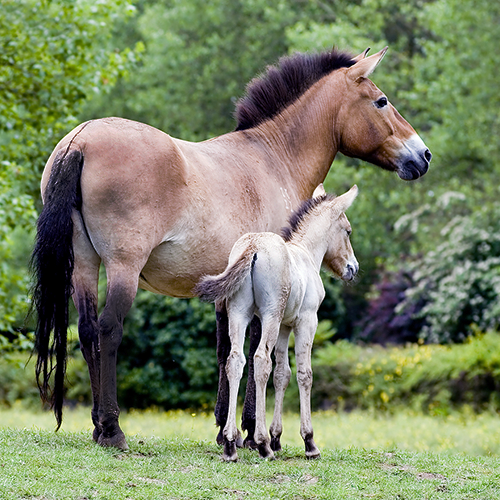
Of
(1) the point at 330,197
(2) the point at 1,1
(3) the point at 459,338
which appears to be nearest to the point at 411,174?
(1) the point at 330,197

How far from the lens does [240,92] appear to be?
22.3 m

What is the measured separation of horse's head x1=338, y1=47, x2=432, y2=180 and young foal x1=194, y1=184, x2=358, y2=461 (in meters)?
1.18

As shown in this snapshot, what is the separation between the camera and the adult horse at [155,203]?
5402 millimetres

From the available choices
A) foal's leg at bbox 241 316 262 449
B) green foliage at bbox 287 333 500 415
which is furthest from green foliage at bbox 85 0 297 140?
foal's leg at bbox 241 316 262 449

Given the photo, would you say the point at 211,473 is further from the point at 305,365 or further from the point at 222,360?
the point at 222,360

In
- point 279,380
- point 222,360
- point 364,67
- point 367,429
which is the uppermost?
point 364,67

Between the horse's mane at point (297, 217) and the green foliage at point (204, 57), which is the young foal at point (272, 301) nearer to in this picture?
the horse's mane at point (297, 217)

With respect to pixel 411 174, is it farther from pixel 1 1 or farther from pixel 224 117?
pixel 224 117

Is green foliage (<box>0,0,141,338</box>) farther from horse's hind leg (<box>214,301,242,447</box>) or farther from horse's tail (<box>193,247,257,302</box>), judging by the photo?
horse's tail (<box>193,247,257,302</box>)

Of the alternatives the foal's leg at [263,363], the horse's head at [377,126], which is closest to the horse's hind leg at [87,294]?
the foal's leg at [263,363]

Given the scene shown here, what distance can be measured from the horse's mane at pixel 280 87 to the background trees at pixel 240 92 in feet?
13.8

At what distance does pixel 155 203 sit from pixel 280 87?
2.14m

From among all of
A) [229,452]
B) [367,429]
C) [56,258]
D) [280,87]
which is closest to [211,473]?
[229,452]

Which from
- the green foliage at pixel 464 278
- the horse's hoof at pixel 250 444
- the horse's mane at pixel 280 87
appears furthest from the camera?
the green foliage at pixel 464 278
